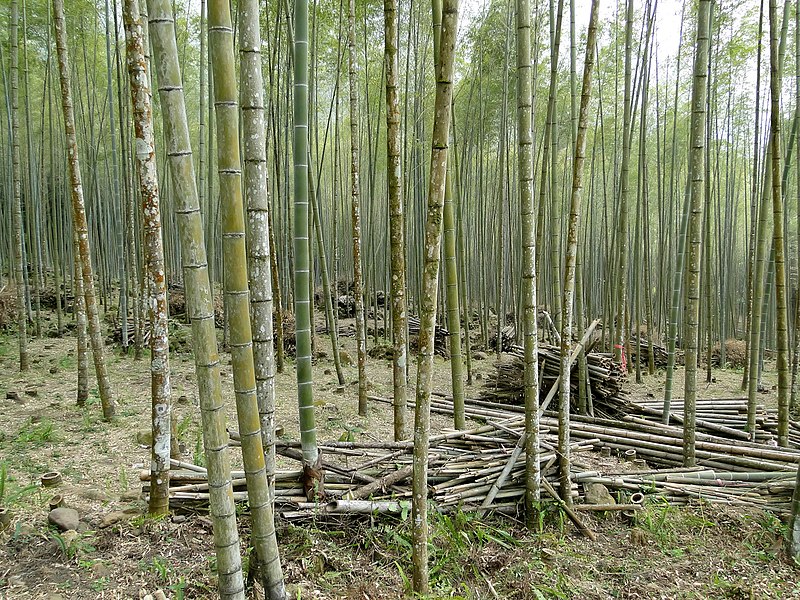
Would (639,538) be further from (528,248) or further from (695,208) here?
(695,208)

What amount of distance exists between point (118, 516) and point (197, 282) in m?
1.49

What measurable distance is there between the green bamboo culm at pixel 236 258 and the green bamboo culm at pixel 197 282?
6 centimetres

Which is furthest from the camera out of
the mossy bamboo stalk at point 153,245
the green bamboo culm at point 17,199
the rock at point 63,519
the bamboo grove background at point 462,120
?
the bamboo grove background at point 462,120

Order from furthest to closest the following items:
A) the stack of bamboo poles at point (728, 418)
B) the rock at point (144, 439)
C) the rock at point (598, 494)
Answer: the stack of bamboo poles at point (728, 418)
the rock at point (144, 439)
the rock at point (598, 494)

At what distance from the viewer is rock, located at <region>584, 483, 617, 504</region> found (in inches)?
103

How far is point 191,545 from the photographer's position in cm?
211

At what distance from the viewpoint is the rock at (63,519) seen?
2.13 m

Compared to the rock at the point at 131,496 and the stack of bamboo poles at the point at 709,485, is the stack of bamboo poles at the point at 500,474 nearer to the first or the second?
the stack of bamboo poles at the point at 709,485

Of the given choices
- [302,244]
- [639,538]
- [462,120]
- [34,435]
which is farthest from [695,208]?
[462,120]

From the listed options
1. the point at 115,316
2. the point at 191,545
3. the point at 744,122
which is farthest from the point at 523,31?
the point at 744,122

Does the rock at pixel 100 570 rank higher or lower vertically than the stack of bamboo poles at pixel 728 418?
higher

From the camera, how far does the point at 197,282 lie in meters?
1.35

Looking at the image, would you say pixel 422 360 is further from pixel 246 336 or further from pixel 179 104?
pixel 179 104

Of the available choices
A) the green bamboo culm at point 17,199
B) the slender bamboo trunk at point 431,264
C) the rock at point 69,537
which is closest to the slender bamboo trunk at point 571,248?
the slender bamboo trunk at point 431,264
